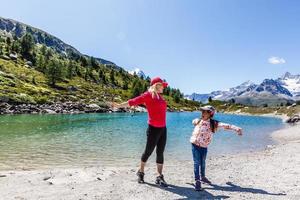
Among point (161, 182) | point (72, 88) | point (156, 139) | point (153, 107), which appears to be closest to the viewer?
point (153, 107)

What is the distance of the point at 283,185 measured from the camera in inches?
631

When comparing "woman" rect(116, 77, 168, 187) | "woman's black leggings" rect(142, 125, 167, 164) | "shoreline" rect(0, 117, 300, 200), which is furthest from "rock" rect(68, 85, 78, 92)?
"woman" rect(116, 77, 168, 187)

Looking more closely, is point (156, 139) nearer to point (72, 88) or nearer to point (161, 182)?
point (161, 182)

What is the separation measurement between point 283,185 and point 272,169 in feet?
15.6

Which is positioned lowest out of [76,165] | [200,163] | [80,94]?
[76,165]

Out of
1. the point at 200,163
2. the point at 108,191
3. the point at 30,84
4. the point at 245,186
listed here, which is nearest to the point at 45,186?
the point at 108,191

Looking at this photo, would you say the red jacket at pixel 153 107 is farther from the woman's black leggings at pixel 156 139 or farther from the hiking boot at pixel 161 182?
the hiking boot at pixel 161 182

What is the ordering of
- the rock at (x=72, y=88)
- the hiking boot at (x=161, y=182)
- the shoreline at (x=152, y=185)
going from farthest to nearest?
the rock at (x=72, y=88) → the hiking boot at (x=161, y=182) → the shoreline at (x=152, y=185)

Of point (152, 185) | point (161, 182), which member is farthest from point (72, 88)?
point (161, 182)

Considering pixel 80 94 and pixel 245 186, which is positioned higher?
pixel 80 94

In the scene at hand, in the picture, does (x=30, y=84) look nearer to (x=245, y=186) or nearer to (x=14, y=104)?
(x=14, y=104)

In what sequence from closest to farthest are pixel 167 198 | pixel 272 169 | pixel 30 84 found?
pixel 167 198 < pixel 272 169 < pixel 30 84

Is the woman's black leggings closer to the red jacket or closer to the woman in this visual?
the woman

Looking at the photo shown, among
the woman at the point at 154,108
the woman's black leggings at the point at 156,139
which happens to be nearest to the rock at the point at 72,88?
the woman's black leggings at the point at 156,139
